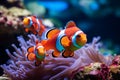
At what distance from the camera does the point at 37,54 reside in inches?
91.9

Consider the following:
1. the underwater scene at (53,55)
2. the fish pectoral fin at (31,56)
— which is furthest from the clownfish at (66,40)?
the fish pectoral fin at (31,56)

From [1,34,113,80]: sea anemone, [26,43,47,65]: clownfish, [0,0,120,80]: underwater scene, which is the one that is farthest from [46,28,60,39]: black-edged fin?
[1,34,113,80]: sea anemone

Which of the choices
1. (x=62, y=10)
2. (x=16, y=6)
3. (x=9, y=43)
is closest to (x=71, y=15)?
(x=62, y=10)

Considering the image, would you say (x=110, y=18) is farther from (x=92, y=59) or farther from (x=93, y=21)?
(x=92, y=59)

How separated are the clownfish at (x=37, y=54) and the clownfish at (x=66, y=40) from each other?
0.27ft

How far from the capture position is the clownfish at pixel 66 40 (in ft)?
7.21

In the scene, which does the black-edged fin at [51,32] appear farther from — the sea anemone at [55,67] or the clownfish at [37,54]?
the sea anemone at [55,67]

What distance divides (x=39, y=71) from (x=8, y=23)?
1.57 meters

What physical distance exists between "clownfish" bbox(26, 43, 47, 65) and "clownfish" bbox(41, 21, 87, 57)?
84mm

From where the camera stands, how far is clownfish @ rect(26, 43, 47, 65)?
2.29 metres

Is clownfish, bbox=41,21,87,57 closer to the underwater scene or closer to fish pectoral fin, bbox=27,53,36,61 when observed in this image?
the underwater scene

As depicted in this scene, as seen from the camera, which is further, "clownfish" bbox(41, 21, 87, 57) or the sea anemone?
the sea anemone

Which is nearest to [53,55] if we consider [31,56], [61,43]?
[61,43]

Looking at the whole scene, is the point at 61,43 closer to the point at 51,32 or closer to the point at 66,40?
the point at 66,40
